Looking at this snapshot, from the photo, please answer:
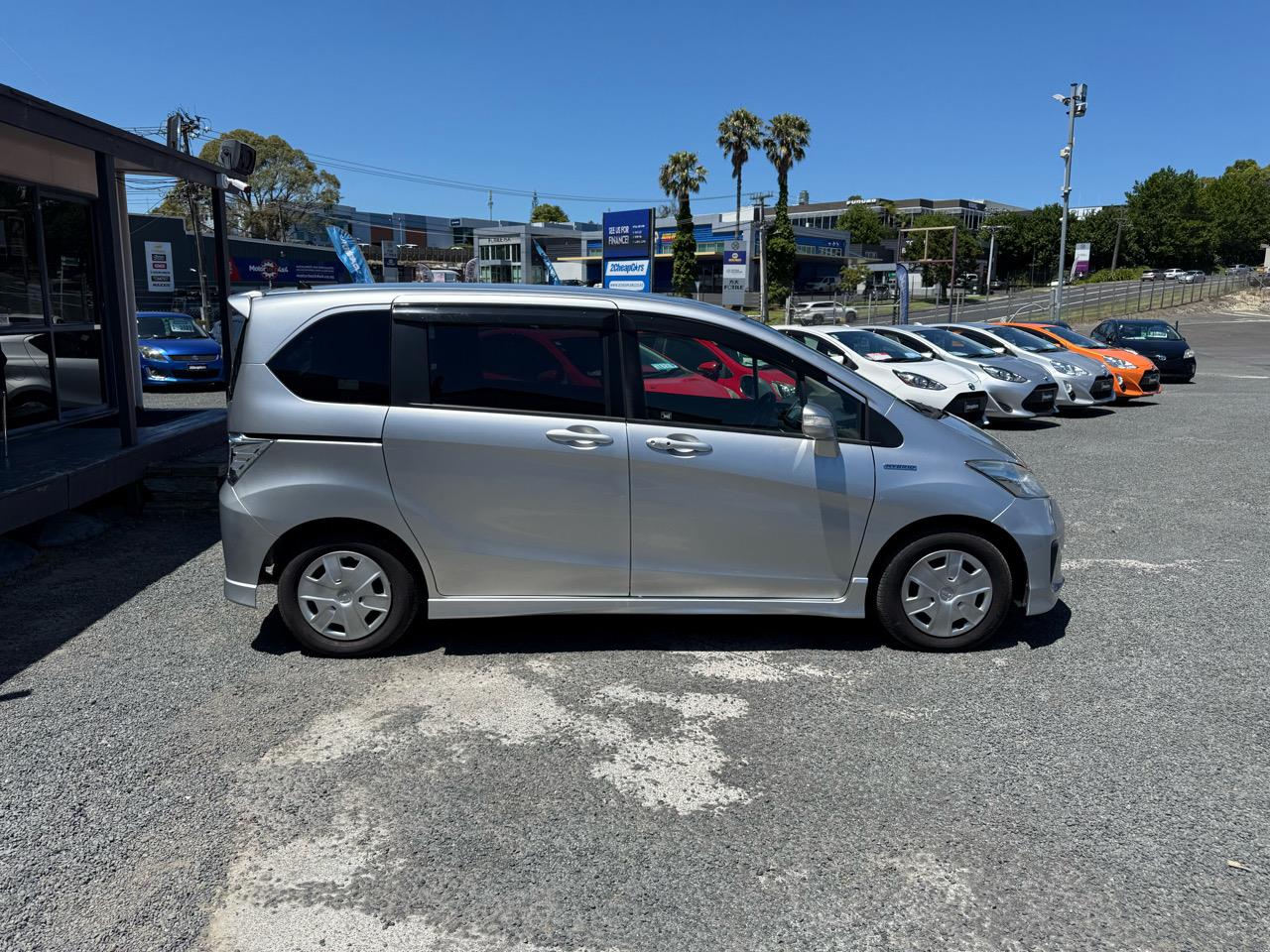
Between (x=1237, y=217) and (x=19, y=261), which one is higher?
(x=1237, y=217)

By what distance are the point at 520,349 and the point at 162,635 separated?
265 cm

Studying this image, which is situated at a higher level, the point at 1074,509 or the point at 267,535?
the point at 267,535

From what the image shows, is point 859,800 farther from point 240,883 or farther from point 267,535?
point 267,535

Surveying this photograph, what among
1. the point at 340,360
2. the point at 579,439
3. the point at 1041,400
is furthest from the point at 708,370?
the point at 1041,400

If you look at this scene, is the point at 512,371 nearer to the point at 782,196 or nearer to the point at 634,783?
the point at 634,783

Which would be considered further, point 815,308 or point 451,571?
point 815,308

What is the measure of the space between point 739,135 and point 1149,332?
137 ft

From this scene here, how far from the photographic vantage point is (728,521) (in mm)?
4520

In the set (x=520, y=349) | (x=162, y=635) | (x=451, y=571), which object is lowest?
(x=162, y=635)

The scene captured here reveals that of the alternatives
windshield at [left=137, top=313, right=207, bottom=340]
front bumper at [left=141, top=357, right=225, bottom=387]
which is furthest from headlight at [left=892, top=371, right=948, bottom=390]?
windshield at [left=137, top=313, right=207, bottom=340]

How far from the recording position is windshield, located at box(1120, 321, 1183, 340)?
20984 mm

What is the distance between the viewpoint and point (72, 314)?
944 cm

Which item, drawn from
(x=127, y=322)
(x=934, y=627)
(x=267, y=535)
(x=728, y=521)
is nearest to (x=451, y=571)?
(x=267, y=535)

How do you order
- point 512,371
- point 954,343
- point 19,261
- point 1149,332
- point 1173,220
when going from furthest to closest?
point 1173,220 < point 1149,332 < point 954,343 < point 19,261 < point 512,371
